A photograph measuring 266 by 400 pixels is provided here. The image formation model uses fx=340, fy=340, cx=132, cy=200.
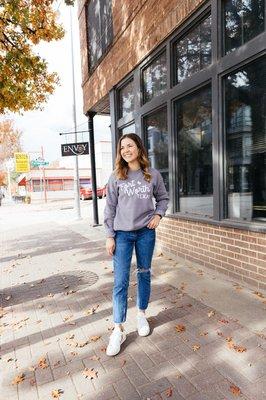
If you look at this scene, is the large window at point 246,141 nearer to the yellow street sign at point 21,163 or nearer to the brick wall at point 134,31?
the brick wall at point 134,31

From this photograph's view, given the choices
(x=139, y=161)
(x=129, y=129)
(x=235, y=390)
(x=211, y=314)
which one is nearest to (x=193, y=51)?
(x=129, y=129)

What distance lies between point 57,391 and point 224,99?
13.7 feet

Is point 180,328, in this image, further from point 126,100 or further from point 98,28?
point 98,28

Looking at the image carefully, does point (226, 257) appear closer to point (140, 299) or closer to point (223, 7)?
point (140, 299)

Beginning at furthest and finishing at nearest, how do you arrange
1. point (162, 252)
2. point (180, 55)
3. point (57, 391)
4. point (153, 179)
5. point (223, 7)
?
point (162, 252), point (180, 55), point (223, 7), point (153, 179), point (57, 391)

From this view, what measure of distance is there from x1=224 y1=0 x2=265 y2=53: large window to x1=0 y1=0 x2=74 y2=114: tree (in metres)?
4.16

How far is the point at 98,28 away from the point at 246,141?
7.33 meters

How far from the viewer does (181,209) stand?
636 cm

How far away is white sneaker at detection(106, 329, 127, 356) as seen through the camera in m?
3.10

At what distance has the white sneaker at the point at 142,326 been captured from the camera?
3.42 m

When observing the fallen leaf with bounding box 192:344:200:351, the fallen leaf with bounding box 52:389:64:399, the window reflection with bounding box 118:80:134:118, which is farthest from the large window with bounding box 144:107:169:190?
the fallen leaf with bounding box 52:389:64:399

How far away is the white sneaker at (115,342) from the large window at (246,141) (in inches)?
96.0

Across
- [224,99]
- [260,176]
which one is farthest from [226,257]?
[224,99]

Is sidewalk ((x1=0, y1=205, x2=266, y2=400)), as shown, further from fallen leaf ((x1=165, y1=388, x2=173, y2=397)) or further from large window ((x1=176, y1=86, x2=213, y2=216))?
large window ((x1=176, y1=86, x2=213, y2=216))
